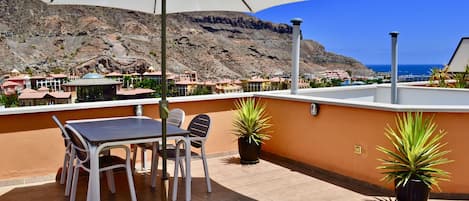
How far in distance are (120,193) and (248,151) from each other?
1.78 m

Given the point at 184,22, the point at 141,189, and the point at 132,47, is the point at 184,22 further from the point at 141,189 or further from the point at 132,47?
the point at 141,189

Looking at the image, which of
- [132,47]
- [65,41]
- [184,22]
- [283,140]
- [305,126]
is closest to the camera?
[305,126]

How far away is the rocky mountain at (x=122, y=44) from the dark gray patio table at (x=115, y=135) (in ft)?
103

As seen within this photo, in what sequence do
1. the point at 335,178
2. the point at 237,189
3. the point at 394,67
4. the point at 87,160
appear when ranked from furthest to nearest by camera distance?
the point at 394,67 → the point at 335,178 → the point at 237,189 → the point at 87,160

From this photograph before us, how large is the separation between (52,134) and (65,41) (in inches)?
1581

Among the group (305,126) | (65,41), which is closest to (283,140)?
(305,126)

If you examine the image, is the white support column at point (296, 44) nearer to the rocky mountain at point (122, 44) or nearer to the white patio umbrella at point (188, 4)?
the white patio umbrella at point (188, 4)

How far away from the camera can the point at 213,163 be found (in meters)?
5.55

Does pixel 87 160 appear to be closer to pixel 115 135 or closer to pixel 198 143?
pixel 115 135

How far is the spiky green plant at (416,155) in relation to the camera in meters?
3.74

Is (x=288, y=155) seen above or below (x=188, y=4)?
below

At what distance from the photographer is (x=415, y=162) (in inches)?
147

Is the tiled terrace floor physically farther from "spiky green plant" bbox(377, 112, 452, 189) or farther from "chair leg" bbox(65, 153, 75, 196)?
"spiky green plant" bbox(377, 112, 452, 189)

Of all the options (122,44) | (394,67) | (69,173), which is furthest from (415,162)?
(122,44)
